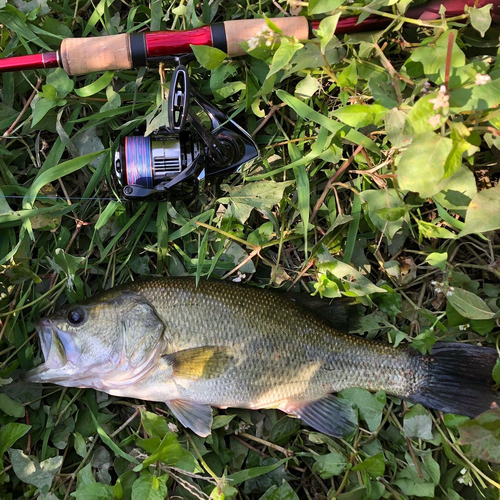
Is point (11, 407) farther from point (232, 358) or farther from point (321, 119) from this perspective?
point (321, 119)

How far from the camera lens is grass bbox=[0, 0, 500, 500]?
2234 mm

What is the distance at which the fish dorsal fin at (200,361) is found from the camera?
88.0 inches

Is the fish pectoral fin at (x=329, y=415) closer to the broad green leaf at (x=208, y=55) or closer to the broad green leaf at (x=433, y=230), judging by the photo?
the broad green leaf at (x=433, y=230)

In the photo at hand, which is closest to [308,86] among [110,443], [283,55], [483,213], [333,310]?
[283,55]

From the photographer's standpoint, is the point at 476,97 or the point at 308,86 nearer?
the point at 476,97

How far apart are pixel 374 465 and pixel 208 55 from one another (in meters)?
2.09

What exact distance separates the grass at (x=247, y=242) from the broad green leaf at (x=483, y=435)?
0.31m

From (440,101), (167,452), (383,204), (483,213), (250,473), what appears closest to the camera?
(440,101)

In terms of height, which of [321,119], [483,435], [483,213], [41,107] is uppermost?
[41,107]

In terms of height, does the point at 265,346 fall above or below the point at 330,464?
above

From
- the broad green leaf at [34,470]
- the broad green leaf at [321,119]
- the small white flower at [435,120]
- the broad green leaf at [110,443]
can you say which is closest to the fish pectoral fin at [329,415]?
the broad green leaf at [110,443]

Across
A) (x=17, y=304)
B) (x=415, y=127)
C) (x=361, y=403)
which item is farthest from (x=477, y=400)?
(x=17, y=304)

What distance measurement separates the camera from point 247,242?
235 cm

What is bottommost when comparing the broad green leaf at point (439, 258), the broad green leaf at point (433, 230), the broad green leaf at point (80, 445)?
the broad green leaf at point (80, 445)
